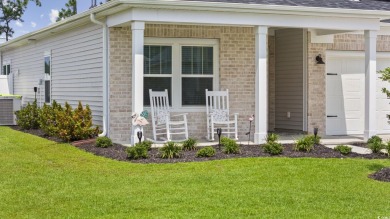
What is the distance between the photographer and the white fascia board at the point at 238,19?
1184cm

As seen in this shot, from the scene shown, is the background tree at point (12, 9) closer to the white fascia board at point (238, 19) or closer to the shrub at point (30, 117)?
the shrub at point (30, 117)

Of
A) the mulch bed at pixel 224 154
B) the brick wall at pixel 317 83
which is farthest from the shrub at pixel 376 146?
the brick wall at pixel 317 83

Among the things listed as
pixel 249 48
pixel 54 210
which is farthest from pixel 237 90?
pixel 54 210

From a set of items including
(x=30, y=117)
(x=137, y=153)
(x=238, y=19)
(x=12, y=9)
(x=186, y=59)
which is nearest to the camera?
(x=137, y=153)

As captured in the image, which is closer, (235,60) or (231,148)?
(231,148)

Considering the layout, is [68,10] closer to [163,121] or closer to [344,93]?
[344,93]

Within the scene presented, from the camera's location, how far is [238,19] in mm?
12516

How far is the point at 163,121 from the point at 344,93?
5.38m

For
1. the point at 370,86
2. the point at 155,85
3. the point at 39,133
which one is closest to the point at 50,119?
the point at 39,133

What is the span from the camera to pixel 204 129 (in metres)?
14.0

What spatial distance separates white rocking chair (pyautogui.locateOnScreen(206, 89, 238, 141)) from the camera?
44.3ft

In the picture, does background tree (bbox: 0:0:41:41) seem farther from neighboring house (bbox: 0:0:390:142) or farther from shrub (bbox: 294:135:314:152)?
shrub (bbox: 294:135:314:152)

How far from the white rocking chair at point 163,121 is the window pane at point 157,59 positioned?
0.55 metres

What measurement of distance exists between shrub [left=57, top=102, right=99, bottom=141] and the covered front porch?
0.76 m
